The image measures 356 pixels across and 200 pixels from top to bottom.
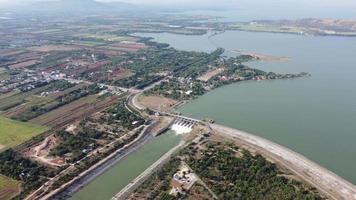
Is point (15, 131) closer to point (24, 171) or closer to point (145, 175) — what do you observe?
point (24, 171)

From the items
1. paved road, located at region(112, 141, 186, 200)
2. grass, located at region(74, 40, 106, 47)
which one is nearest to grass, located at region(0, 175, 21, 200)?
paved road, located at region(112, 141, 186, 200)

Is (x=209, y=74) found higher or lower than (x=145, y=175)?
lower

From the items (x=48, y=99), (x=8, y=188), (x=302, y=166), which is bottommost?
(x=48, y=99)

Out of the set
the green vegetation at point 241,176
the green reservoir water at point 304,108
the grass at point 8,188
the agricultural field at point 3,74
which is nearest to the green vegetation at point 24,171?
the grass at point 8,188

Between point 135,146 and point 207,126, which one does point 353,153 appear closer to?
point 207,126

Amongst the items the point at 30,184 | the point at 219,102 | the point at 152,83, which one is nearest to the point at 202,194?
the point at 30,184

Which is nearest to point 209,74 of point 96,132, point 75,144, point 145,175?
point 96,132
